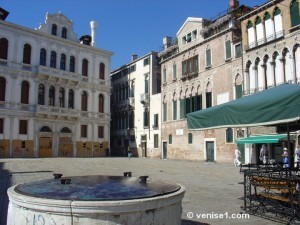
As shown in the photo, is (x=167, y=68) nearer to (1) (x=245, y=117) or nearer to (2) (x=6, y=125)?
(2) (x=6, y=125)

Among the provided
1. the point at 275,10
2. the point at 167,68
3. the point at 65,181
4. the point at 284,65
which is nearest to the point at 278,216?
the point at 65,181

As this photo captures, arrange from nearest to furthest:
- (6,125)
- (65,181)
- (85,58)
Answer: (65,181)
(6,125)
(85,58)

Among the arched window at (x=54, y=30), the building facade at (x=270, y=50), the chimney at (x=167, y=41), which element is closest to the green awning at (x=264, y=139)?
the building facade at (x=270, y=50)

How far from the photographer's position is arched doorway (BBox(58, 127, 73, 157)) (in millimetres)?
37541

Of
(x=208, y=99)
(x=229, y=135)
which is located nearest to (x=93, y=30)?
(x=208, y=99)

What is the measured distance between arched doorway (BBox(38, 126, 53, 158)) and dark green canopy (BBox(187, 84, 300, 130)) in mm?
30991

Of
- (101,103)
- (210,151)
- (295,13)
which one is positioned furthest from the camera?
(101,103)

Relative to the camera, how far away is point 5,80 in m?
33.6

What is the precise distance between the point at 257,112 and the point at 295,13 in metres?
18.4

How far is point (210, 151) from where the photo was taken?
28.6 meters

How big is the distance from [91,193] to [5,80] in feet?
110

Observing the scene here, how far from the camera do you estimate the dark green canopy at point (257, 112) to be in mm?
5328

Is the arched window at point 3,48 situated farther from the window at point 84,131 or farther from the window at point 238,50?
the window at point 238,50

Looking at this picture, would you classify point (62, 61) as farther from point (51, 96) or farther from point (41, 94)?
point (41, 94)
